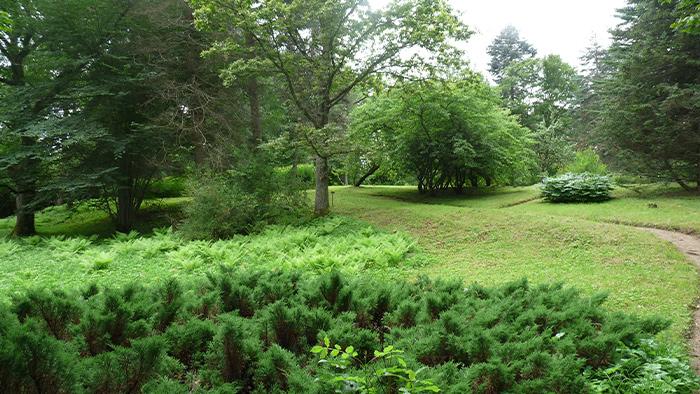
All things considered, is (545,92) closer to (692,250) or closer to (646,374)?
(692,250)

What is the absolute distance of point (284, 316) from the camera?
327cm

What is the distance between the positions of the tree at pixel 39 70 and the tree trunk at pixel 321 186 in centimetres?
796

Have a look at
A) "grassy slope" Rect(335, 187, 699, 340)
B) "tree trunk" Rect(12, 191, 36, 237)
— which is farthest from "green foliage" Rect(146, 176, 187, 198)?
"grassy slope" Rect(335, 187, 699, 340)

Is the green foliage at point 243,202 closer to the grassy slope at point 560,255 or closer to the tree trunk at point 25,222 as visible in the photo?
the grassy slope at point 560,255

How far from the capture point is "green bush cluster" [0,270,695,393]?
2.26 m

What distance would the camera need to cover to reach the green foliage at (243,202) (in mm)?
11289

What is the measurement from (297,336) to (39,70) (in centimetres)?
1764

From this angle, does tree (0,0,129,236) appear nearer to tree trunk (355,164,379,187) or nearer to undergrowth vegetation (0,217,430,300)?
undergrowth vegetation (0,217,430,300)

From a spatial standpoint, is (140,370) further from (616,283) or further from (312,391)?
(616,283)

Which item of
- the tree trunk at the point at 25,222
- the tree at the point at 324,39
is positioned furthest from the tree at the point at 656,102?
the tree trunk at the point at 25,222

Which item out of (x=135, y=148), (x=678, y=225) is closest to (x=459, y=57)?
(x=678, y=225)

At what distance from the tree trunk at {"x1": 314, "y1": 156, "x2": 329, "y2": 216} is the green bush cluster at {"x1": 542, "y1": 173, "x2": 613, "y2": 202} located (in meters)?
7.62

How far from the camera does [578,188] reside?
1368cm

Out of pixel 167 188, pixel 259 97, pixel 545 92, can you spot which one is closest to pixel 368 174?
pixel 259 97
